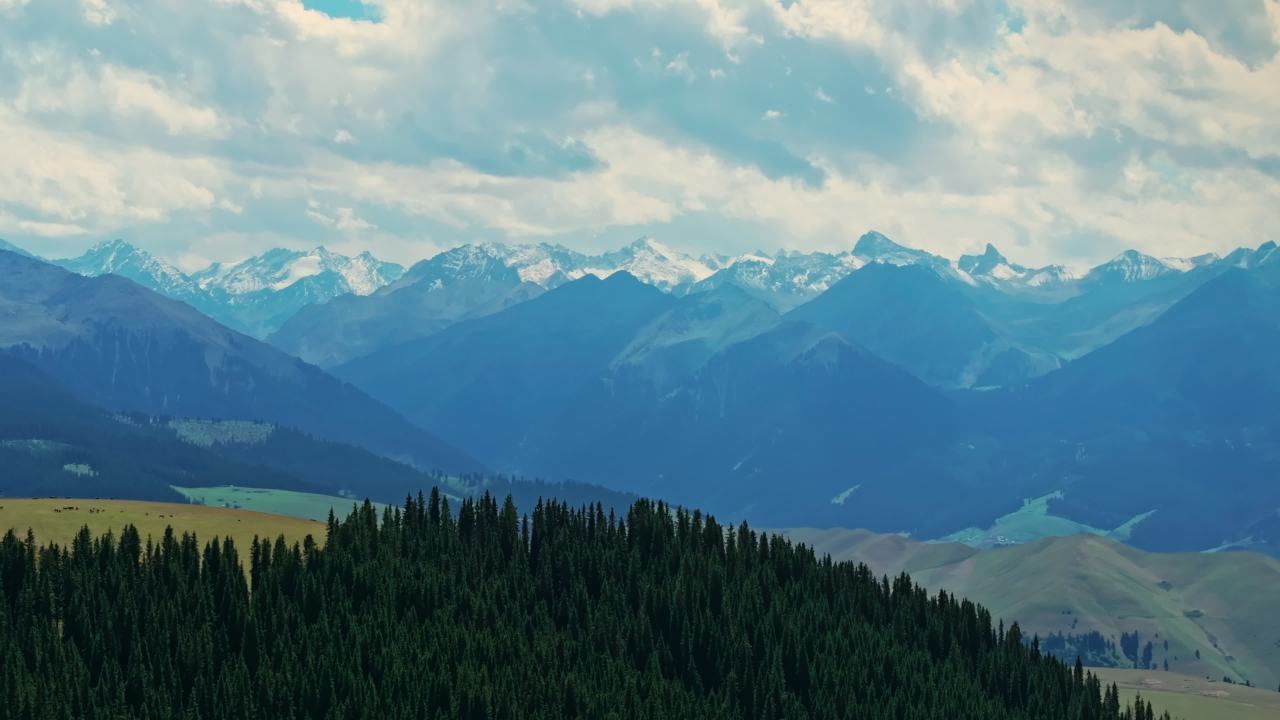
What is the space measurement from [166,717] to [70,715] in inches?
481

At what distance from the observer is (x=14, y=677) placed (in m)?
200

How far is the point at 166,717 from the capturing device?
7830 inches

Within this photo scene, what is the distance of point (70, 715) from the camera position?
193 meters

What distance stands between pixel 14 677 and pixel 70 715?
41.0ft

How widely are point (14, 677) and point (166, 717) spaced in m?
21.5
